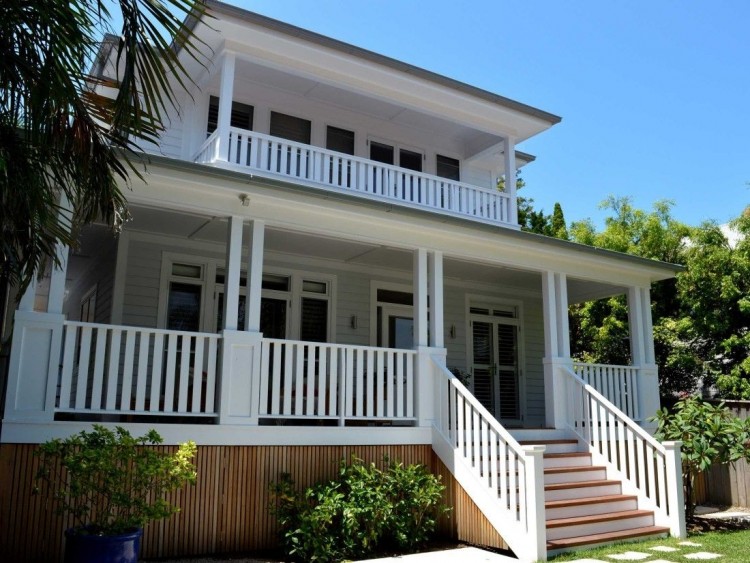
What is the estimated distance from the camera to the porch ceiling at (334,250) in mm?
8969

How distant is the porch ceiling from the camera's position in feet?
29.4

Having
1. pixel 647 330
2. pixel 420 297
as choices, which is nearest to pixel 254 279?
pixel 420 297

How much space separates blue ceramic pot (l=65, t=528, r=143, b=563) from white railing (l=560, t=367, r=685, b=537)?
Result: 6.13 meters

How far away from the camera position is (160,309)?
9.72 metres

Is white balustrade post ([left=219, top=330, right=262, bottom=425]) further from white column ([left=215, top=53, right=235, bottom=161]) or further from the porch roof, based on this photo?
white column ([left=215, top=53, right=235, bottom=161])

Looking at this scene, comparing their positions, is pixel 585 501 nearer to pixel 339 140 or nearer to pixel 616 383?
pixel 616 383

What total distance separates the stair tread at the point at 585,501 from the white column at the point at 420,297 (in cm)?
256

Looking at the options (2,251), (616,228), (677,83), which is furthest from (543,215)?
(2,251)

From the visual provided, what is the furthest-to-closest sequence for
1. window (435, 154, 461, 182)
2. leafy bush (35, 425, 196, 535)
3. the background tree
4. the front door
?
the background tree < window (435, 154, 461, 182) < the front door < leafy bush (35, 425, 196, 535)

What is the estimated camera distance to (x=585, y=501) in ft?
25.7

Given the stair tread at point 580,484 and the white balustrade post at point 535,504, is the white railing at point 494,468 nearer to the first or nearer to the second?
the white balustrade post at point 535,504

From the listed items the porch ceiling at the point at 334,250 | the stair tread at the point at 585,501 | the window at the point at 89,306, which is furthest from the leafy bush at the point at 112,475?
the window at the point at 89,306

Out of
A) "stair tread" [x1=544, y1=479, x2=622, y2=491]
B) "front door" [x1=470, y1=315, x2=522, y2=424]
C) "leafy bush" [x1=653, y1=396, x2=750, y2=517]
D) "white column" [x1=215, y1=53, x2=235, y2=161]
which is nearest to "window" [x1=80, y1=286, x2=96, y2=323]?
"white column" [x1=215, y1=53, x2=235, y2=161]

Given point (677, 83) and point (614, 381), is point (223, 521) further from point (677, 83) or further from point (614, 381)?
point (677, 83)
